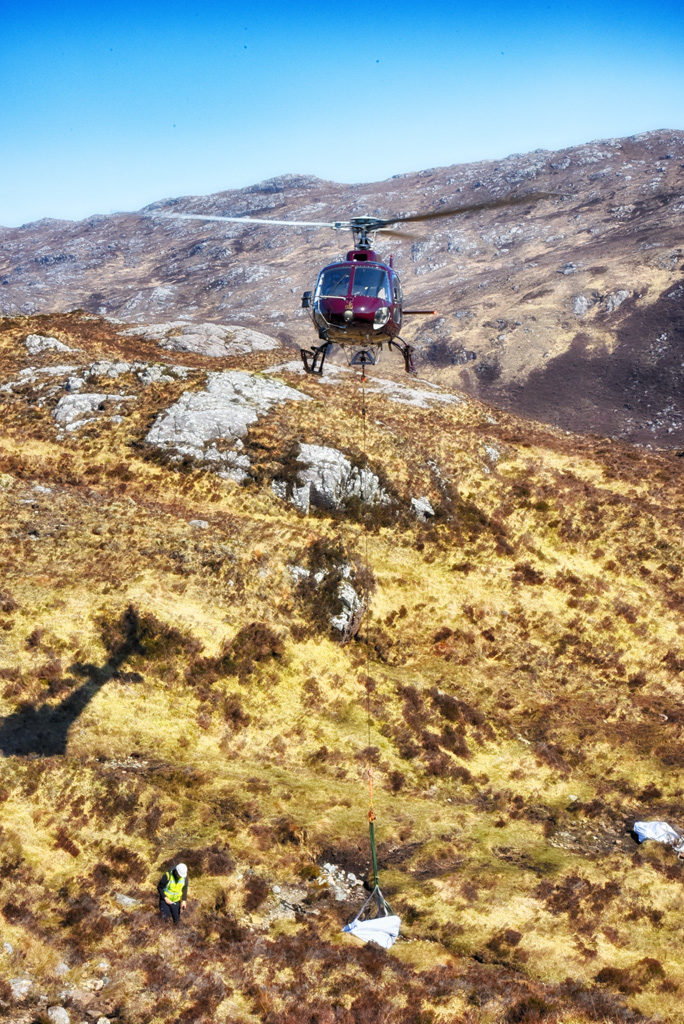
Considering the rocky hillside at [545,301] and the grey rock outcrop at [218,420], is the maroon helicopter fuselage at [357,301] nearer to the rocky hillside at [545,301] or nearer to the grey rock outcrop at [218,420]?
the grey rock outcrop at [218,420]

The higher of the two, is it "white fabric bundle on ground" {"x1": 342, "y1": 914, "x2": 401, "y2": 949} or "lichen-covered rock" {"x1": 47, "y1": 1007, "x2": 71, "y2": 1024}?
"lichen-covered rock" {"x1": 47, "y1": 1007, "x2": 71, "y2": 1024}

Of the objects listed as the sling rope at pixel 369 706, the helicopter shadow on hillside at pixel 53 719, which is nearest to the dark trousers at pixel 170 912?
the sling rope at pixel 369 706

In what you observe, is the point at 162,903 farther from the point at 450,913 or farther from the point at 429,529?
the point at 429,529

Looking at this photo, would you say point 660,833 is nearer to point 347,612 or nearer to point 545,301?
point 347,612

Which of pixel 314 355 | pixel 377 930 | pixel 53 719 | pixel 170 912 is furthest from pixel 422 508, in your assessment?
pixel 170 912

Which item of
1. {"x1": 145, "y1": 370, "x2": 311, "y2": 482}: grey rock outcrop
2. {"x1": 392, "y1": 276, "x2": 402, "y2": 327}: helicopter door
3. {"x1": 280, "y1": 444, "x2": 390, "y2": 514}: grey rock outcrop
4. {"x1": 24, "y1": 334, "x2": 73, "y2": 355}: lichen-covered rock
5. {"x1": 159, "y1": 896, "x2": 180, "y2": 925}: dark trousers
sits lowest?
{"x1": 159, "y1": 896, "x2": 180, "y2": 925}: dark trousers

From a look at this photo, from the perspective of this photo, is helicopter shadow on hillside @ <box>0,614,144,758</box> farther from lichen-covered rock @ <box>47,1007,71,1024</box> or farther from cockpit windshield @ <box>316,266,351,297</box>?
cockpit windshield @ <box>316,266,351,297</box>

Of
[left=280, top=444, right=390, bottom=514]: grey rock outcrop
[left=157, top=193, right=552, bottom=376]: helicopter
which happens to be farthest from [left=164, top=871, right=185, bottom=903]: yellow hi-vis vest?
[left=280, top=444, right=390, bottom=514]: grey rock outcrop

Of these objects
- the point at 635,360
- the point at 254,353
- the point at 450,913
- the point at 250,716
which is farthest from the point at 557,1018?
the point at 635,360
